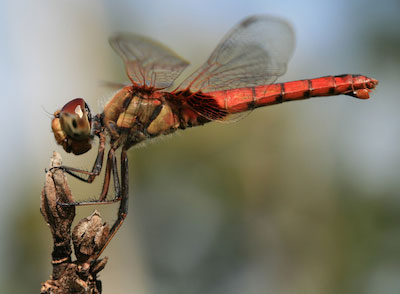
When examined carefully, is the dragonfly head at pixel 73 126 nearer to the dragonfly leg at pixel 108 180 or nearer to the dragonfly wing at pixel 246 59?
the dragonfly leg at pixel 108 180

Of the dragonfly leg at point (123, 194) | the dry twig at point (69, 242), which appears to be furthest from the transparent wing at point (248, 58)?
the dry twig at point (69, 242)

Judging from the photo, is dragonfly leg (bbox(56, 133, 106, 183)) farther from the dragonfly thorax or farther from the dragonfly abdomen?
the dragonfly abdomen

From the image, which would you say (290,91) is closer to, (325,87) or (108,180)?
(325,87)

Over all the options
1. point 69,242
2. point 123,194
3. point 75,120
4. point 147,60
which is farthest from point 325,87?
point 69,242

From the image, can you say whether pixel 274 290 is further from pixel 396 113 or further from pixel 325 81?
pixel 325 81

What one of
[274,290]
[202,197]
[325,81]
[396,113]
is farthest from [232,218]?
[325,81]

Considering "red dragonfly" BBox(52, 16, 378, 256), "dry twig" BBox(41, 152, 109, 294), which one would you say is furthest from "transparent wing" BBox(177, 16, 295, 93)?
"dry twig" BBox(41, 152, 109, 294)
